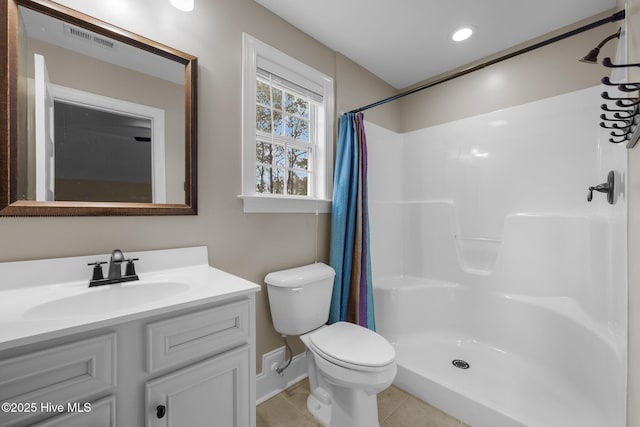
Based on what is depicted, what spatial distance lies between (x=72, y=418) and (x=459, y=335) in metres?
2.37

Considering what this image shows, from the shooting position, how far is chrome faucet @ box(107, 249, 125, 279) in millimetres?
1058

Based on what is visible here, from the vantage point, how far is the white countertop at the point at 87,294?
671mm

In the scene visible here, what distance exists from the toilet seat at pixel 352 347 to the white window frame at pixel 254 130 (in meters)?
0.80

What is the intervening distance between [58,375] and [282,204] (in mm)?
1222

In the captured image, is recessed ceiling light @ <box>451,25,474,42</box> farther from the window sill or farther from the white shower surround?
the window sill

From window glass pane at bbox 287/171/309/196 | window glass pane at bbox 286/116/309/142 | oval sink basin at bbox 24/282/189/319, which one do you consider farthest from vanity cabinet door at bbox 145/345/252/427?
window glass pane at bbox 286/116/309/142

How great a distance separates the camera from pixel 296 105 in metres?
1.93

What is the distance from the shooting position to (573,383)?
158cm

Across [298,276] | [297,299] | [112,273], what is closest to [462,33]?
[298,276]

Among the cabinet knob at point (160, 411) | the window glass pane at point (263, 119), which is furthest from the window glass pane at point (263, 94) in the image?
the cabinet knob at point (160, 411)

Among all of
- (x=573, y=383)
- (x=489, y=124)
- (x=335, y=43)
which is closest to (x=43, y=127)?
(x=335, y=43)

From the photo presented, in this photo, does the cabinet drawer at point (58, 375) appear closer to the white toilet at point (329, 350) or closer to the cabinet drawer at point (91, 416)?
the cabinet drawer at point (91, 416)

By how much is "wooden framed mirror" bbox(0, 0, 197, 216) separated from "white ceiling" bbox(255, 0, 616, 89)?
2.92 ft

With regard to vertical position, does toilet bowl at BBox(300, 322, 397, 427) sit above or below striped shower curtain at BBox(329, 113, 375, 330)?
below
